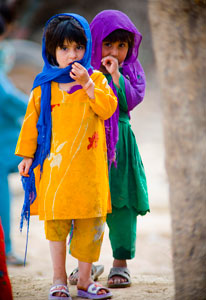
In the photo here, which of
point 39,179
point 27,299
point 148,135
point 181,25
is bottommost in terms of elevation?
point 27,299

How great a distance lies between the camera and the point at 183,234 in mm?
2547

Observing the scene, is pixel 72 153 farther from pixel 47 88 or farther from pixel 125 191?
pixel 125 191

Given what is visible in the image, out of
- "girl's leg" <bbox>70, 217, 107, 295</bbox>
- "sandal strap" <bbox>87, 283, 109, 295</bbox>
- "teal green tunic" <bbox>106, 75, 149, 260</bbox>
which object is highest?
"teal green tunic" <bbox>106, 75, 149, 260</bbox>

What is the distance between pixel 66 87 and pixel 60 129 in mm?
221

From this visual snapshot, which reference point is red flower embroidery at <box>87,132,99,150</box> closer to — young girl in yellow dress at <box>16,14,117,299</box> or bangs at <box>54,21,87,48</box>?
young girl in yellow dress at <box>16,14,117,299</box>

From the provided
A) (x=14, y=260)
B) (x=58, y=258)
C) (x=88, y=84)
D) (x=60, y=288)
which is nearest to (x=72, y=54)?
(x=88, y=84)

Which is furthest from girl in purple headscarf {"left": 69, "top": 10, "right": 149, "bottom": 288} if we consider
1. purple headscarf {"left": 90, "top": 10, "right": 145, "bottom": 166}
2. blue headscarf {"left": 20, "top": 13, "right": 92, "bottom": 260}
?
blue headscarf {"left": 20, "top": 13, "right": 92, "bottom": 260}

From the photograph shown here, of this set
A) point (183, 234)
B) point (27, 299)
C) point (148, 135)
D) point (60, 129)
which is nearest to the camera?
point (183, 234)

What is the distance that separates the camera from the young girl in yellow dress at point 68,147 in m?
2.76

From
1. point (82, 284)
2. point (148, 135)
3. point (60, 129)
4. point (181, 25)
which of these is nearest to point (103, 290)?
point (82, 284)

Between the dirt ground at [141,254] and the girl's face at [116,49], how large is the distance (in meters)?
1.34

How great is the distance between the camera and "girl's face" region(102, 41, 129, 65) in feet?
10.3

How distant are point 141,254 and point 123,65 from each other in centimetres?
245

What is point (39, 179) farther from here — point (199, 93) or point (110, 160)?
point (199, 93)
